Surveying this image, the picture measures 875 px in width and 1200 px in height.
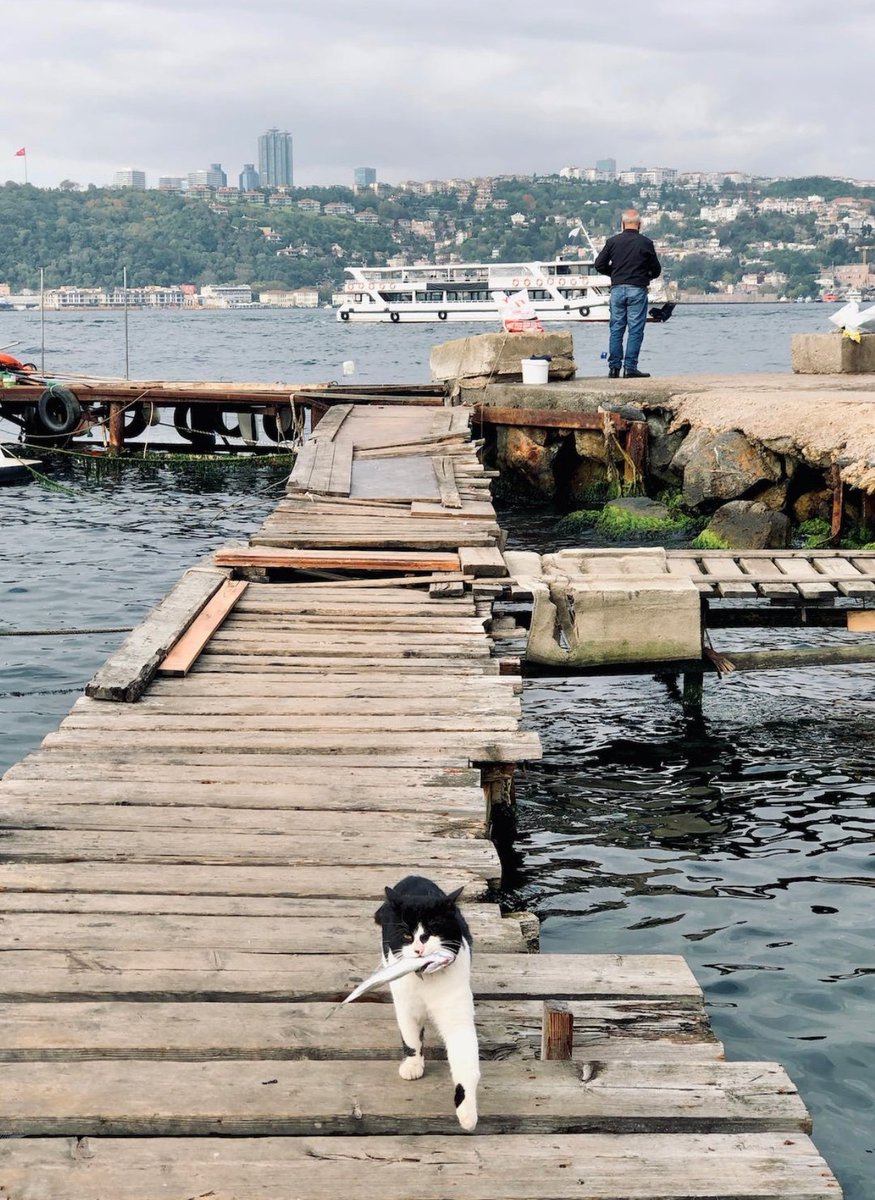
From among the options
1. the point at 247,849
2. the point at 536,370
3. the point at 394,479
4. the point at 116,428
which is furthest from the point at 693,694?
the point at 116,428

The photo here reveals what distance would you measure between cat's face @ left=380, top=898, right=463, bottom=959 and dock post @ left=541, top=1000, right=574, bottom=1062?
0.47 metres

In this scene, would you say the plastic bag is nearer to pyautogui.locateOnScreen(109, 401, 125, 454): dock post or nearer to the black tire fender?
pyautogui.locateOnScreen(109, 401, 125, 454): dock post

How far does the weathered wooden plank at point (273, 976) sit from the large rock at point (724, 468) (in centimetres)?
1156

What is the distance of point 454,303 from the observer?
87.7m

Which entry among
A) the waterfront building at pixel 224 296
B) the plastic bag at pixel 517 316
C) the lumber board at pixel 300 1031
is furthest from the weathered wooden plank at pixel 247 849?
the waterfront building at pixel 224 296

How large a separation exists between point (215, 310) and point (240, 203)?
105ft

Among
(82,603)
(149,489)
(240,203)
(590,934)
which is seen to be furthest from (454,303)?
(240,203)

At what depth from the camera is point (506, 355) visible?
64.2 feet

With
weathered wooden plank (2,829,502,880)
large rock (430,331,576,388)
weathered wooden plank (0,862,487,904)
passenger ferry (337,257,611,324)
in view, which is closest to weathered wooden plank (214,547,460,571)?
weathered wooden plank (2,829,502,880)

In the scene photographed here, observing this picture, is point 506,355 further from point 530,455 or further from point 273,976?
point 273,976

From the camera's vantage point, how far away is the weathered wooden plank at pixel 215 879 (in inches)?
187

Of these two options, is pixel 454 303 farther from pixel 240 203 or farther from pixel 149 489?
pixel 240 203

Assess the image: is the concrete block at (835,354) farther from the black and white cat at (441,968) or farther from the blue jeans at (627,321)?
the black and white cat at (441,968)

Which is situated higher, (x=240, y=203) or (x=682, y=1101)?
(x=240, y=203)
